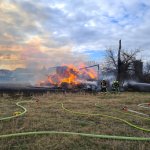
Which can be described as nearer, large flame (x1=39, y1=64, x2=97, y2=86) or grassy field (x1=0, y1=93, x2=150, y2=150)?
grassy field (x1=0, y1=93, x2=150, y2=150)

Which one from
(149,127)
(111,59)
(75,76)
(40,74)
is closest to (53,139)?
(149,127)

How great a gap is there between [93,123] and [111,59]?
44668 millimetres

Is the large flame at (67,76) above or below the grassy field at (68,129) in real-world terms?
above

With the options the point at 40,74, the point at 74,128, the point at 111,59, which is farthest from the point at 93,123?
the point at 111,59

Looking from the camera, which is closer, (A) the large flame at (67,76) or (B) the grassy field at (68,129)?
(B) the grassy field at (68,129)

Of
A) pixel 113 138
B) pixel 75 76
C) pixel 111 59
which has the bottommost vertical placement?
pixel 113 138

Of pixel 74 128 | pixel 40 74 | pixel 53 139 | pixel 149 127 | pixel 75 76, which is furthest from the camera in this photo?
pixel 40 74

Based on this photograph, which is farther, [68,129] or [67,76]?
[67,76]

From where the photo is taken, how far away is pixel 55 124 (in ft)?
26.8

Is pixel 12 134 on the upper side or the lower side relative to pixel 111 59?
lower

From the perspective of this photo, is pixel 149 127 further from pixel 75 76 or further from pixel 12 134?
pixel 75 76

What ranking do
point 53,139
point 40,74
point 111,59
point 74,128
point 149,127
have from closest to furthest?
point 53,139 < point 74,128 < point 149,127 < point 40,74 < point 111,59

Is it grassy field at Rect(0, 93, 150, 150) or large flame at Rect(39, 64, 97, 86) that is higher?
large flame at Rect(39, 64, 97, 86)

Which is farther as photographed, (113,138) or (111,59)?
(111,59)
